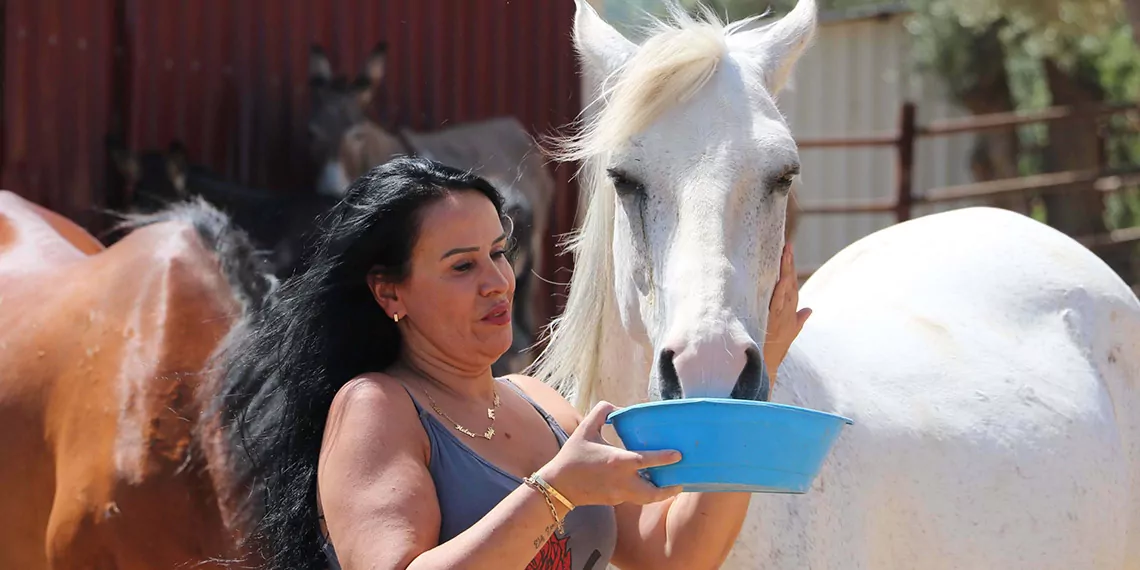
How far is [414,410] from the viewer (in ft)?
5.86

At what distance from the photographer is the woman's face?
185 centimetres

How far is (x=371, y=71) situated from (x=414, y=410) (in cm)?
537

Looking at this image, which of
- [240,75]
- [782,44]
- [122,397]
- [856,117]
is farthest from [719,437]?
[856,117]

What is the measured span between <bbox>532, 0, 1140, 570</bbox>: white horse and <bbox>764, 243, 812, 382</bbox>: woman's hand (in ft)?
0.09

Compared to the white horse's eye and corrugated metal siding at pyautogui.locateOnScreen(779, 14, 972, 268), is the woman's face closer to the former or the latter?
the white horse's eye

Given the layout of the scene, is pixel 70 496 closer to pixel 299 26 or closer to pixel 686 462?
pixel 686 462

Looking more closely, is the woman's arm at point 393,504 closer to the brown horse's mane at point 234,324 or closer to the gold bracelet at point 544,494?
the gold bracelet at point 544,494

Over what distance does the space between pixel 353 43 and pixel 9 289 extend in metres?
3.84

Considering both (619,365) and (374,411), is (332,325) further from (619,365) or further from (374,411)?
(619,365)

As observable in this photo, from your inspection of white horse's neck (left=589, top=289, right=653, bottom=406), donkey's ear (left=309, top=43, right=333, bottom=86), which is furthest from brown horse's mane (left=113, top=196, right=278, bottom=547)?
donkey's ear (left=309, top=43, right=333, bottom=86)

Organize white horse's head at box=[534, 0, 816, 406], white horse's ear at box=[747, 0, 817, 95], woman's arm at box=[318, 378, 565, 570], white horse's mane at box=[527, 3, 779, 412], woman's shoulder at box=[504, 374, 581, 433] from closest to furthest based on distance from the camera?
woman's arm at box=[318, 378, 565, 570], white horse's head at box=[534, 0, 816, 406], woman's shoulder at box=[504, 374, 581, 433], white horse's mane at box=[527, 3, 779, 412], white horse's ear at box=[747, 0, 817, 95]

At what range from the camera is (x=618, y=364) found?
8.17 ft

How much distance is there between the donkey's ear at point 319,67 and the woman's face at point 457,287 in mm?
5109

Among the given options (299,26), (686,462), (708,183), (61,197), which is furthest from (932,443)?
(299,26)
